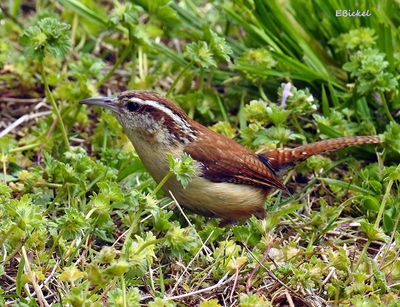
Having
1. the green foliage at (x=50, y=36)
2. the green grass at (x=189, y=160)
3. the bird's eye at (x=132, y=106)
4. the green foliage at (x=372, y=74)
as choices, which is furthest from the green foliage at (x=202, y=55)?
the green foliage at (x=372, y=74)

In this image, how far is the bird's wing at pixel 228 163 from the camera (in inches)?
207

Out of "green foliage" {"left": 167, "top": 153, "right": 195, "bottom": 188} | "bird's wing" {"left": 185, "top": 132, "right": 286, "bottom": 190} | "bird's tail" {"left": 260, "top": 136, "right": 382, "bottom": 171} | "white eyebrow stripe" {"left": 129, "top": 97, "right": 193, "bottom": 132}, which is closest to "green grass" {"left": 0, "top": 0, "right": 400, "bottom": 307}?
"green foliage" {"left": 167, "top": 153, "right": 195, "bottom": 188}

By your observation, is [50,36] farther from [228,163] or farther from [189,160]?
[189,160]

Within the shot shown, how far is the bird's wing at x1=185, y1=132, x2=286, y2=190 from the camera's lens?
5250 millimetres

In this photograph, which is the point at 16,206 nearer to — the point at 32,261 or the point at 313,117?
the point at 32,261

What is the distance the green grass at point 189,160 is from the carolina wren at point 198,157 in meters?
0.20

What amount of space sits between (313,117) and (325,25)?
3.07 feet

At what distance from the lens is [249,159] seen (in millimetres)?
5391

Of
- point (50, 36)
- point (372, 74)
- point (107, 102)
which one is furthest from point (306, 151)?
point (50, 36)

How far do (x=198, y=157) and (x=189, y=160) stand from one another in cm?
89

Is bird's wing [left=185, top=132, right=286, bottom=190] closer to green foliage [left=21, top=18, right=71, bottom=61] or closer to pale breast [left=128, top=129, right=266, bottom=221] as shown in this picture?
pale breast [left=128, top=129, right=266, bottom=221]

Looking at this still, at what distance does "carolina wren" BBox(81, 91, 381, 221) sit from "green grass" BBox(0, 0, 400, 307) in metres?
0.20

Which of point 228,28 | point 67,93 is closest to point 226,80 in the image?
point 228,28

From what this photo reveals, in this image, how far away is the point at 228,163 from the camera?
17.4ft
